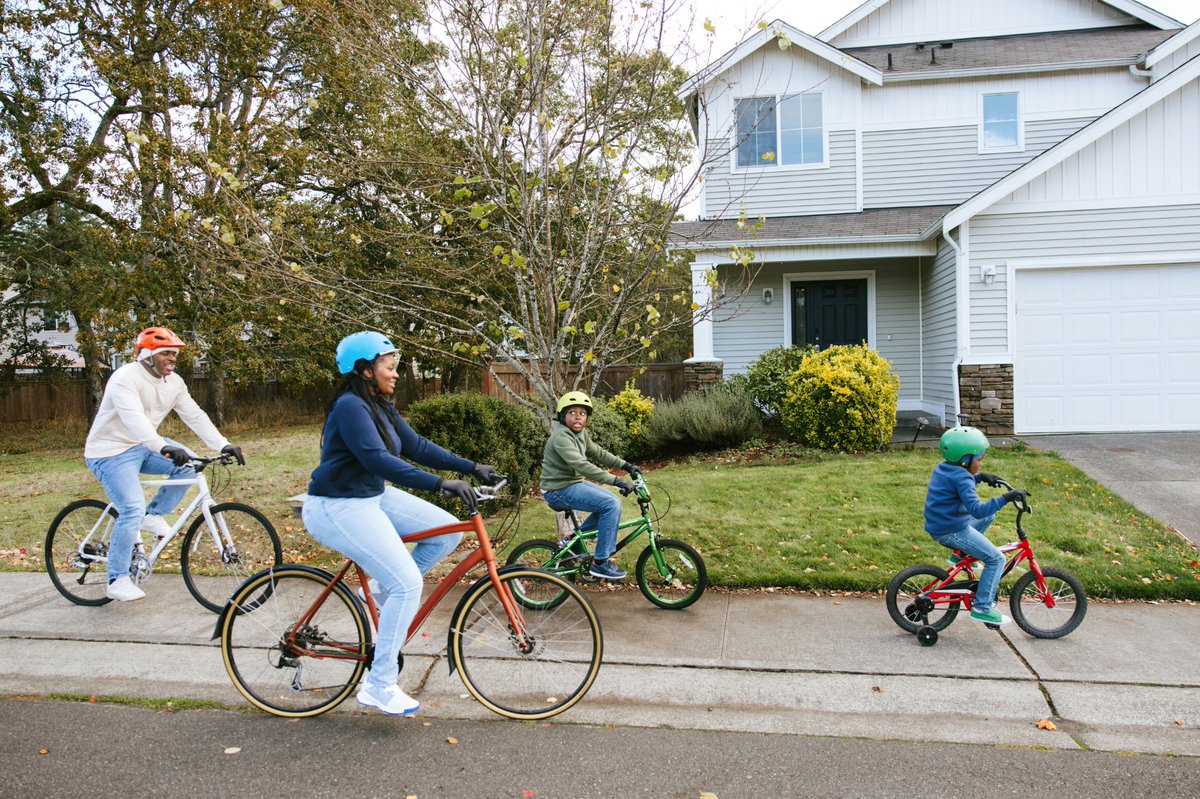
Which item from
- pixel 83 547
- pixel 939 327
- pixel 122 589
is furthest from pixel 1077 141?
pixel 83 547

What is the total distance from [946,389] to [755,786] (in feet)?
38.7

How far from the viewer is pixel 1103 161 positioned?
1232 centimetres

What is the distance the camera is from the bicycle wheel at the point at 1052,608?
511 cm

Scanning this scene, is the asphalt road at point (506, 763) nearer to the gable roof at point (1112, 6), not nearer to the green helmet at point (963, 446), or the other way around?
the green helmet at point (963, 446)

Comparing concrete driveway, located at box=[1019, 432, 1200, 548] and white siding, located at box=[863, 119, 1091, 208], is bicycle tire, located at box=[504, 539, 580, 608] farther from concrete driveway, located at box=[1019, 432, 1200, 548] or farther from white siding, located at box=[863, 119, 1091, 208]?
white siding, located at box=[863, 119, 1091, 208]

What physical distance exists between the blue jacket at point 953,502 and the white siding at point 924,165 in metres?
11.8

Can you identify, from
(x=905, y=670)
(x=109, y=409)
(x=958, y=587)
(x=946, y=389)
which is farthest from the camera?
(x=946, y=389)

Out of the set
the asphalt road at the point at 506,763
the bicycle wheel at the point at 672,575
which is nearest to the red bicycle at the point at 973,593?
the asphalt road at the point at 506,763

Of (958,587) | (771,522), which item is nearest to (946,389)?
(771,522)

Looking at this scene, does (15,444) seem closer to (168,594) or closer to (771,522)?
(168,594)

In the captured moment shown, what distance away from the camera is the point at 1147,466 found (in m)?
9.75

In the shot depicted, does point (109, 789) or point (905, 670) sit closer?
point (109, 789)

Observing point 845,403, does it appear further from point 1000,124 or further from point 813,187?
point 1000,124

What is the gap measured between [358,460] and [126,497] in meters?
2.93
